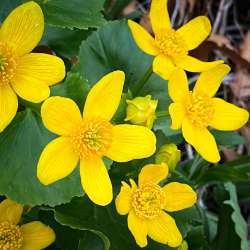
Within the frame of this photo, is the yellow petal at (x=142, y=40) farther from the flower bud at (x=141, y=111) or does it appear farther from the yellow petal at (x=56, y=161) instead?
the yellow petal at (x=56, y=161)

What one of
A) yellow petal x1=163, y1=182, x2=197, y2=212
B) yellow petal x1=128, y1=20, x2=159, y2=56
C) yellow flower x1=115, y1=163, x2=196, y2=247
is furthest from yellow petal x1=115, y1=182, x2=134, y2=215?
yellow petal x1=128, y1=20, x2=159, y2=56

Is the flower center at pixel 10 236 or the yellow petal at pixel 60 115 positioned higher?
the yellow petal at pixel 60 115

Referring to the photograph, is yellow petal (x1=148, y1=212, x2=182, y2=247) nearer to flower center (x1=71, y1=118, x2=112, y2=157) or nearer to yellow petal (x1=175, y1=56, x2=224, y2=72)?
flower center (x1=71, y1=118, x2=112, y2=157)

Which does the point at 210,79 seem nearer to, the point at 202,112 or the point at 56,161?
the point at 202,112

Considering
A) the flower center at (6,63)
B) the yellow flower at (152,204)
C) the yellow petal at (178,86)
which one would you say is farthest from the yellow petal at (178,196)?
the flower center at (6,63)

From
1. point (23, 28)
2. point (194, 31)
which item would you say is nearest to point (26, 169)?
point (23, 28)

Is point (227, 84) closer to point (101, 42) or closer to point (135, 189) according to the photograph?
point (101, 42)
